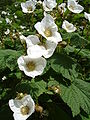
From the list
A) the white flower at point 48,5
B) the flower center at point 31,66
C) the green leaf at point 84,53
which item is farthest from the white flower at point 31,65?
the white flower at point 48,5

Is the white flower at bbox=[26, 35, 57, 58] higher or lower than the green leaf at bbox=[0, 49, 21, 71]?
higher

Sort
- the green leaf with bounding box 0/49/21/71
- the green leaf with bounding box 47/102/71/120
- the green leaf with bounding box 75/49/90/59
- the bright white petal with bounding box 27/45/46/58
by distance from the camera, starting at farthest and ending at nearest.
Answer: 1. the green leaf with bounding box 75/49/90/59
2. the green leaf with bounding box 47/102/71/120
3. the green leaf with bounding box 0/49/21/71
4. the bright white petal with bounding box 27/45/46/58

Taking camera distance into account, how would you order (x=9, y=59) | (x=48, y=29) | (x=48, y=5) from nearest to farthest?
(x=9, y=59)
(x=48, y=29)
(x=48, y=5)

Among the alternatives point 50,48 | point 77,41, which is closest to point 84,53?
point 77,41

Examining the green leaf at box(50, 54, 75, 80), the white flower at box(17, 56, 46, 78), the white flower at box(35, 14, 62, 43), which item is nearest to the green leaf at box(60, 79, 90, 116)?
the green leaf at box(50, 54, 75, 80)

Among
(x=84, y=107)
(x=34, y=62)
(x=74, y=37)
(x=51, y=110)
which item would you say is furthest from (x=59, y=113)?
(x=74, y=37)

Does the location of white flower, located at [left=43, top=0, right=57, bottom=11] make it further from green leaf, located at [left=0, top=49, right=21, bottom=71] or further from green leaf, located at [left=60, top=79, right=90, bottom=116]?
green leaf, located at [left=60, top=79, right=90, bottom=116]

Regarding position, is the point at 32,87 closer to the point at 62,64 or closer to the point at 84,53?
the point at 62,64
